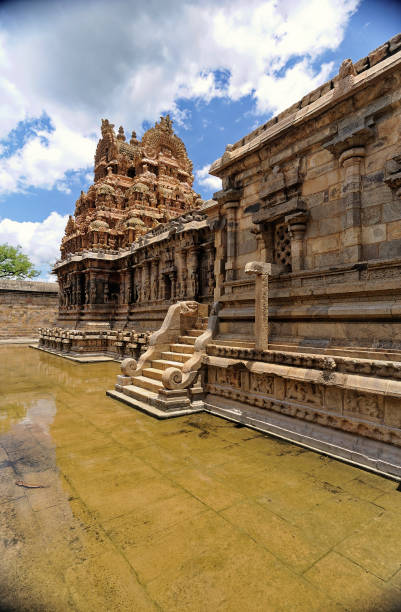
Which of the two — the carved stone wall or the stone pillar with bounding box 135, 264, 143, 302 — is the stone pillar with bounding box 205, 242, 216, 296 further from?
the carved stone wall

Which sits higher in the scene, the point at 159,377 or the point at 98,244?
the point at 98,244

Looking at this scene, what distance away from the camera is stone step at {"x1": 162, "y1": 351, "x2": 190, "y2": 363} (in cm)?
760

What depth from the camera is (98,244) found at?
23922 millimetres

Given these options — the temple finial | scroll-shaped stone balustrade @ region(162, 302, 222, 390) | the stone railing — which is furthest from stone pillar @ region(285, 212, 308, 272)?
the temple finial

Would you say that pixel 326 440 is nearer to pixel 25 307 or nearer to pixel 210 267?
pixel 210 267

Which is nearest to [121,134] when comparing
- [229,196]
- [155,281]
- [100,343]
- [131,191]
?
[131,191]

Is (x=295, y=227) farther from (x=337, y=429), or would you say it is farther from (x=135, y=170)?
(x=135, y=170)

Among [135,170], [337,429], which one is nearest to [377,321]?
[337,429]

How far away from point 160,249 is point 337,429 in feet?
45.4

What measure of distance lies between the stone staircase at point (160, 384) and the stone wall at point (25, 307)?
2554 centimetres

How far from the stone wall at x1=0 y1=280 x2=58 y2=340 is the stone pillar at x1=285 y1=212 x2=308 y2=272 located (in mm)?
29139

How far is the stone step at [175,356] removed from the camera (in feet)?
24.9

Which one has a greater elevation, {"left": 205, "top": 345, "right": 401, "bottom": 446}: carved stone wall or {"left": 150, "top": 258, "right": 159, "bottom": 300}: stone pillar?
{"left": 150, "top": 258, "right": 159, "bottom": 300}: stone pillar

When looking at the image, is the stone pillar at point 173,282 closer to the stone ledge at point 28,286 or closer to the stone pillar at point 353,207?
the stone pillar at point 353,207
